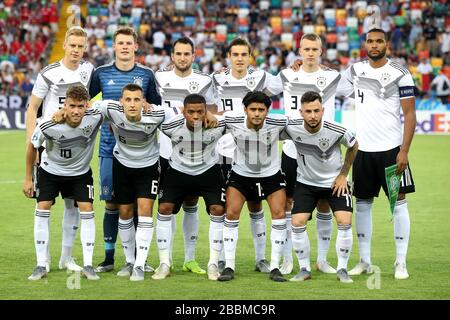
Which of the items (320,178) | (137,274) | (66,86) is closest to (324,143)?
(320,178)

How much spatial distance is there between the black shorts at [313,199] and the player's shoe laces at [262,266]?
694mm

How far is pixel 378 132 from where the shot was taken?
9.30 metres

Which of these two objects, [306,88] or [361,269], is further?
[306,88]

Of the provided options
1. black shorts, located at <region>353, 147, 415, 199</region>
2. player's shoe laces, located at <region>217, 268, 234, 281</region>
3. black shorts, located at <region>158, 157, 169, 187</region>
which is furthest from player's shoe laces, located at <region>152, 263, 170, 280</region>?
black shorts, located at <region>353, 147, 415, 199</region>

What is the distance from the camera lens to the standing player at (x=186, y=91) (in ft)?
30.9

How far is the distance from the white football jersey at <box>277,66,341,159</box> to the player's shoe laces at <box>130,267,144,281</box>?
1814 millimetres

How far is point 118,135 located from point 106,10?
85.0 ft

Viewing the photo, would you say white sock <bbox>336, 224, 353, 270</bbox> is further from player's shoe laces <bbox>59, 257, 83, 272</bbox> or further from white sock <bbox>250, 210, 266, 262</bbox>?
player's shoe laces <bbox>59, 257, 83, 272</bbox>

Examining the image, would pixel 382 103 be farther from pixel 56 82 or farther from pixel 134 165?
pixel 56 82

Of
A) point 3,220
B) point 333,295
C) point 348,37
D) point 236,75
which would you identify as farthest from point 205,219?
point 348,37

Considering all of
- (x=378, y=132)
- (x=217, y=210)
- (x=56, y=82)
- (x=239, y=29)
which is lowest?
(x=217, y=210)

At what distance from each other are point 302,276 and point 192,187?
128 centimetres

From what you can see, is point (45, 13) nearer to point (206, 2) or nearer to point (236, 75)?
point (206, 2)

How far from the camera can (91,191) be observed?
→ 9094mm
